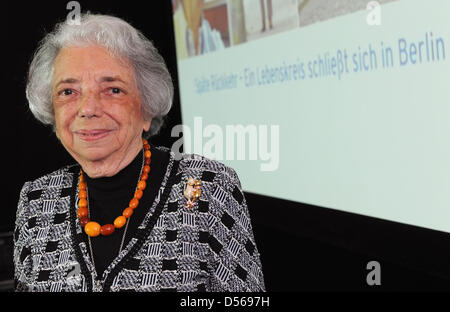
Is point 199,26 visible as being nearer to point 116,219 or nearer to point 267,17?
point 267,17

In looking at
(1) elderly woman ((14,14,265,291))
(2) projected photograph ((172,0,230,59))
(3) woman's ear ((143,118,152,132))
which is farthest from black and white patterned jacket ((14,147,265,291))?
(2) projected photograph ((172,0,230,59))

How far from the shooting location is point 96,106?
159 cm

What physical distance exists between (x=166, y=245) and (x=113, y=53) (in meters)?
0.53

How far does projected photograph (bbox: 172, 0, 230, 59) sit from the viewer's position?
3.04 m

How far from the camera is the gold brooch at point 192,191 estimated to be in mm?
1612

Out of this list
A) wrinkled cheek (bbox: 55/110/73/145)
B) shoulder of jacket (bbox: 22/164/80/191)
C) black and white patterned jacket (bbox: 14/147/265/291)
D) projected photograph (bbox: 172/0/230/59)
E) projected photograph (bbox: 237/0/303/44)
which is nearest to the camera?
Result: black and white patterned jacket (bbox: 14/147/265/291)

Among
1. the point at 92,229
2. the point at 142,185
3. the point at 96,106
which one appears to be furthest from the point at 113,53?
the point at 92,229

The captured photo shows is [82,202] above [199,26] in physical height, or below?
below

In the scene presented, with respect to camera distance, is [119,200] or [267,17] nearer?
[119,200]

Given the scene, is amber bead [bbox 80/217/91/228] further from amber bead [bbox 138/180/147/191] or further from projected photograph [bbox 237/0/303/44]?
projected photograph [bbox 237/0/303/44]

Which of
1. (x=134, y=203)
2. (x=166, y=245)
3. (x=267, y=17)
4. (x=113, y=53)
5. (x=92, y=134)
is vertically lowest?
(x=166, y=245)
